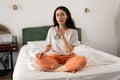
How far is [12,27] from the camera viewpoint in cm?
418

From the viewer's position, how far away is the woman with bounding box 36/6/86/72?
2.32 m

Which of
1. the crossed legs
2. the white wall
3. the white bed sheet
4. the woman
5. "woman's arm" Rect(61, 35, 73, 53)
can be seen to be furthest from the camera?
the white wall

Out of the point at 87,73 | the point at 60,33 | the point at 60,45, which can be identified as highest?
the point at 60,33

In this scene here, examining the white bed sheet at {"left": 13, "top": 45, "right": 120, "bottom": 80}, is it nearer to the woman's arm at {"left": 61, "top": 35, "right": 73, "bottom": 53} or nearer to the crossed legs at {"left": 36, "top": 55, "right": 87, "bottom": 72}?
the crossed legs at {"left": 36, "top": 55, "right": 87, "bottom": 72}

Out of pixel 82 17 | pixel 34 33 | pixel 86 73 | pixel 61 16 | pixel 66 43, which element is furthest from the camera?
pixel 82 17

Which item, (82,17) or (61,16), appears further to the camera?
(82,17)

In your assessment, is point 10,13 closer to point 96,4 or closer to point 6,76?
point 6,76

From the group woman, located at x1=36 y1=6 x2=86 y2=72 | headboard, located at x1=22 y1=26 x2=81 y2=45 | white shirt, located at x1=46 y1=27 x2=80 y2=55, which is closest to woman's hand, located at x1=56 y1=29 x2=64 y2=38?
woman, located at x1=36 y1=6 x2=86 y2=72

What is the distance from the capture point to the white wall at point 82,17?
4164mm

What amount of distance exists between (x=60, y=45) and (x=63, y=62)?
21 cm

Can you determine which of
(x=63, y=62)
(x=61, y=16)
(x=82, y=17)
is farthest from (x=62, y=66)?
(x=82, y=17)

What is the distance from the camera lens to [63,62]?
2.52 meters

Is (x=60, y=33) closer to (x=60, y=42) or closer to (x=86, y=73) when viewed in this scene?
(x=60, y=42)

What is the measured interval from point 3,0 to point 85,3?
160 cm
